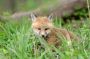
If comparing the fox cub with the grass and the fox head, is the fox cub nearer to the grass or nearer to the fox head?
the fox head

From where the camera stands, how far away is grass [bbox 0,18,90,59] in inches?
268

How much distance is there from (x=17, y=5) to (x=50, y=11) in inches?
279

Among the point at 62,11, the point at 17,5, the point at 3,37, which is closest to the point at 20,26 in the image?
the point at 3,37

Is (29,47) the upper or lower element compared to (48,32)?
lower

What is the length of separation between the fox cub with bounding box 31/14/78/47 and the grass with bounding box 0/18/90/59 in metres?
0.14

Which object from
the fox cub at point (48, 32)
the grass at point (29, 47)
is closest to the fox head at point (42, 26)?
the fox cub at point (48, 32)

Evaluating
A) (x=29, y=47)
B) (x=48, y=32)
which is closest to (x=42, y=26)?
(x=48, y=32)

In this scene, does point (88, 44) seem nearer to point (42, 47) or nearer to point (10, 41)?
point (42, 47)

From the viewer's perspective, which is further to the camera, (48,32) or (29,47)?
(48,32)

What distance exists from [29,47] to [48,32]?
2.26 ft

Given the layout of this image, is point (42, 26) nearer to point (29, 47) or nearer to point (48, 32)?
point (48, 32)

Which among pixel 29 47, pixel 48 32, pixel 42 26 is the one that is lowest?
pixel 29 47

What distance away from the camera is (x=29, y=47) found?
750cm

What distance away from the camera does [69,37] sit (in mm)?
8102
